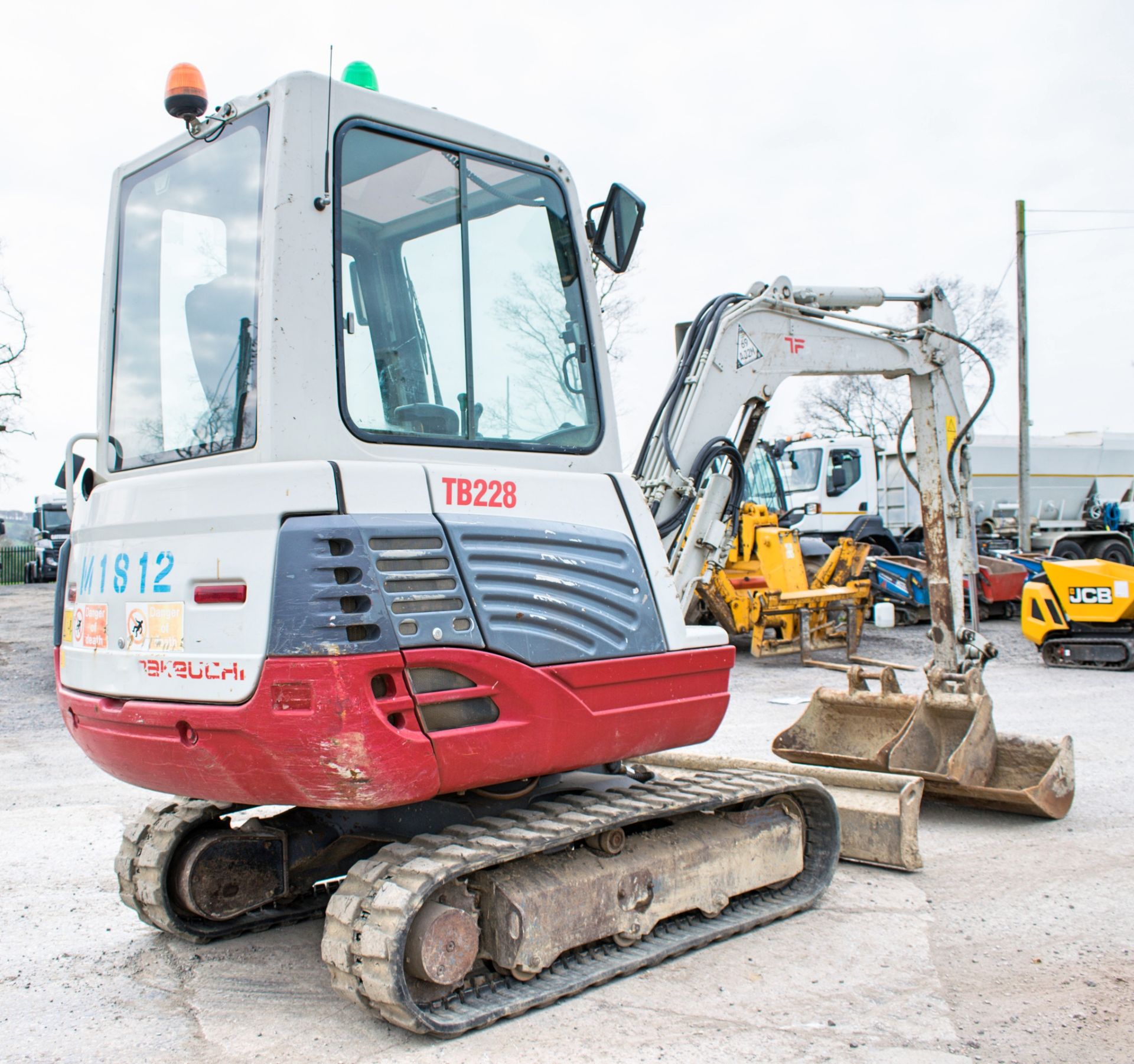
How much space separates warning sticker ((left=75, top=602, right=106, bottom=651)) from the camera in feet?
11.6

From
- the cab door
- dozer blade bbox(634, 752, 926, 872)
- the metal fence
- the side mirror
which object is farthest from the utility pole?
the metal fence

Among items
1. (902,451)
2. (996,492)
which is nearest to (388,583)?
(902,451)

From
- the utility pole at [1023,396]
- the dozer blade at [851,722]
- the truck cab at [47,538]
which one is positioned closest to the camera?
the dozer blade at [851,722]

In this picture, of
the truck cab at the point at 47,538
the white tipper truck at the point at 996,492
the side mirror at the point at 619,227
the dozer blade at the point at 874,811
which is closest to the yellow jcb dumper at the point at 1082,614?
the white tipper truck at the point at 996,492

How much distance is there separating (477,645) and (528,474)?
662 millimetres

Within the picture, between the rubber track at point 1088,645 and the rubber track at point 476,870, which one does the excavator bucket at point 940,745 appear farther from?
the rubber track at point 1088,645

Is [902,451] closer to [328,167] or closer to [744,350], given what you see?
[744,350]

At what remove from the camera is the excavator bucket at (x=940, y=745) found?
18.3 feet

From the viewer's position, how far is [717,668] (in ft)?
13.5

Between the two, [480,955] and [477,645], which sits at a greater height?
[477,645]

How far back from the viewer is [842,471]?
18.5 metres

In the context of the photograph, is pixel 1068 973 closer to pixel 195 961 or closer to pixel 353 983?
pixel 353 983

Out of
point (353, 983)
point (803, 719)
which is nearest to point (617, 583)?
point (353, 983)

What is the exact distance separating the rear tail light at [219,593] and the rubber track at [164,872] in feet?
3.93
